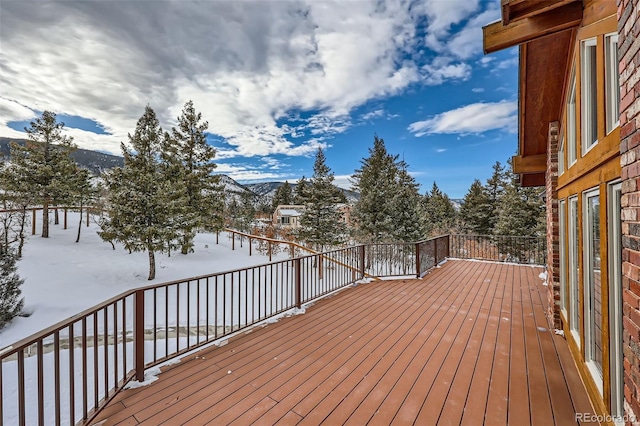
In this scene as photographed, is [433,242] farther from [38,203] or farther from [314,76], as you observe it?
[38,203]

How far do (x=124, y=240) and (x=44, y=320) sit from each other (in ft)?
9.63

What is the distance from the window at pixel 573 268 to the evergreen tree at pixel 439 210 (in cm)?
2175

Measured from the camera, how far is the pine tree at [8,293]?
5.83 m

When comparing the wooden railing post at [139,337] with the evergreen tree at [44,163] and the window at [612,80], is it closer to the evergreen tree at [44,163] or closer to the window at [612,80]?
the window at [612,80]

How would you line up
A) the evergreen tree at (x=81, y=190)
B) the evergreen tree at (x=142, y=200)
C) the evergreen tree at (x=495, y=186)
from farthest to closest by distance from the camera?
1. the evergreen tree at (x=495, y=186)
2. the evergreen tree at (x=81, y=190)
3. the evergreen tree at (x=142, y=200)

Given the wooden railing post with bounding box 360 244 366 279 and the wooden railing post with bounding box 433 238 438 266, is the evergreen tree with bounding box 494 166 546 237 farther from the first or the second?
the wooden railing post with bounding box 360 244 366 279

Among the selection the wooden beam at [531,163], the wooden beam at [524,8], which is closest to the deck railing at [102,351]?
the wooden beam at [531,163]

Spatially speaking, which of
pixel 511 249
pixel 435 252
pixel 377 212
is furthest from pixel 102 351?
pixel 511 249

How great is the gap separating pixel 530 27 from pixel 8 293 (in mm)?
10230

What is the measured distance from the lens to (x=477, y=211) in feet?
75.6

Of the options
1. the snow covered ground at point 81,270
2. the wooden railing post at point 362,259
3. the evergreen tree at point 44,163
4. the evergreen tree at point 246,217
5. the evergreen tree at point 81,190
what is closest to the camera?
the wooden railing post at point 362,259

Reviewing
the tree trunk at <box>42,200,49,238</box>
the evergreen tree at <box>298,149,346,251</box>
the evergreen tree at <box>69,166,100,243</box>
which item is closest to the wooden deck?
the evergreen tree at <box>298,149,346,251</box>

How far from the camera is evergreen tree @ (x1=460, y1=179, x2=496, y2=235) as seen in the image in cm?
2236

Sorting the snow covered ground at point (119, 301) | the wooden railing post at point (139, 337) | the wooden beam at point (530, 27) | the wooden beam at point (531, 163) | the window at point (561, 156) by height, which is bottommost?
the snow covered ground at point (119, 301)
